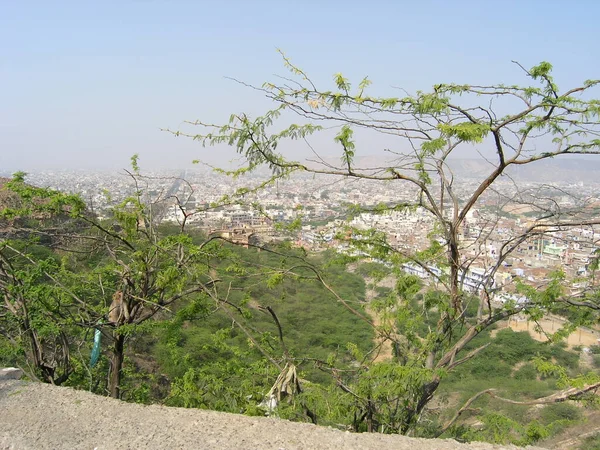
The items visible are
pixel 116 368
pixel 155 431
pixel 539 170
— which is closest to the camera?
pixel 155 431

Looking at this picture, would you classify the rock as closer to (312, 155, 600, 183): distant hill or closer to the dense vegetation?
the dense vegetation

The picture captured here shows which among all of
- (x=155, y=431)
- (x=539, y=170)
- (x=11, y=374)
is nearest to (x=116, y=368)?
(x=11, y=374)

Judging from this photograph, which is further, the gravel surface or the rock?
the rock

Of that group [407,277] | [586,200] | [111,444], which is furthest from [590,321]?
[111,444]

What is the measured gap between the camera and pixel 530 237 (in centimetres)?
461

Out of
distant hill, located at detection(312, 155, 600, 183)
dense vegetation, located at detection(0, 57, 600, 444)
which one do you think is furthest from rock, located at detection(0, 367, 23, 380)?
distant hill, located at detection(312, 155, 600, 183)

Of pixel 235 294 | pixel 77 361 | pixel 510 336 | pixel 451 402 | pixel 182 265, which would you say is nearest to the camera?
pixel 182 265

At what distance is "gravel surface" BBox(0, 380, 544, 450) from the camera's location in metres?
3.26

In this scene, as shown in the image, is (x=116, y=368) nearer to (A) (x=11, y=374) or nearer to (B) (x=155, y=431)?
(A) (x=11, y=374)

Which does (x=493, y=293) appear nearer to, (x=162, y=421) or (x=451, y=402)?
(x=162, y=421)

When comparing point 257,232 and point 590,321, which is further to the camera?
point 257,232

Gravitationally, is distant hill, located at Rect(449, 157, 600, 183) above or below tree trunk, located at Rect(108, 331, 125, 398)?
above

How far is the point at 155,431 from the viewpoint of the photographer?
342 cm

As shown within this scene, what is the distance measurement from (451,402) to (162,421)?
10174mm
